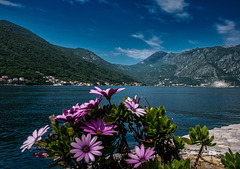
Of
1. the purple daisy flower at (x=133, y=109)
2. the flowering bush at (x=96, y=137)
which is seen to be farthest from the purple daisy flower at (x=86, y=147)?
the purple daisy flower at (x=133, y=109)

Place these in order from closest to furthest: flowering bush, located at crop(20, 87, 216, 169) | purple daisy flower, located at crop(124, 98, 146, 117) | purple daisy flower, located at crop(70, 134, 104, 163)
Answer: purple daisy flower, located at crop(70, 134, 104, 163)
flowering bush, located at crop(20, 87, 216, 169)
purple daisy flower, located at crop(124, 98, 146, 117)

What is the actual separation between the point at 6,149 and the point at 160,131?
48.1 ft

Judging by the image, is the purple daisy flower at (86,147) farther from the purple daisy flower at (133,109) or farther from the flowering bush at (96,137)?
the purple daisy flower at (133,109)

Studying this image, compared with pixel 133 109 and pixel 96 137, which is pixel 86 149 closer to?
pixel 96 137

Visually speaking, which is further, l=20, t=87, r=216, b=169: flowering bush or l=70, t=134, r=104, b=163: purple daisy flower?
l=20, t=87, r=216, b=169: flowering bush

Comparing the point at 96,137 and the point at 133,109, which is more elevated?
the point at 133,109

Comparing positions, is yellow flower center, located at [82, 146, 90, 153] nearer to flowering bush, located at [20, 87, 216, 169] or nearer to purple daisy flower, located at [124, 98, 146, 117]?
flowering bush, located at [20, 87, 216, 169]

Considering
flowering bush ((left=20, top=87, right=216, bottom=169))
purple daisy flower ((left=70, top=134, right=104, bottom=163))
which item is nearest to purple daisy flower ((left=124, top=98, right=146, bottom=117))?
flowering bush ((left=20, top=87, right=216, bottom=169))

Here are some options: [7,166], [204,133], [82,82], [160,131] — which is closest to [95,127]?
[160,131]

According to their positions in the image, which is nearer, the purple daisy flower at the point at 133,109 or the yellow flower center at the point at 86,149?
the yellow flower center at the point at 86,149

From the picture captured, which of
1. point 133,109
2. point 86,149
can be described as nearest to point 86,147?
point 86,149

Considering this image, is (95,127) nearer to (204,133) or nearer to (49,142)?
(49,142)

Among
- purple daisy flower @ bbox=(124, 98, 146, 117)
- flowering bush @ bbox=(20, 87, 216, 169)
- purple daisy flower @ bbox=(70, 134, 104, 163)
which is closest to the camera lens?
purple daisy flower @ bbox=(70, 134, 104, 163)

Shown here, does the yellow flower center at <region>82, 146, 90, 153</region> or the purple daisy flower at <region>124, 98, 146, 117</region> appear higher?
the purple daisy flower at <region>124, 98, 146, 117</region>
